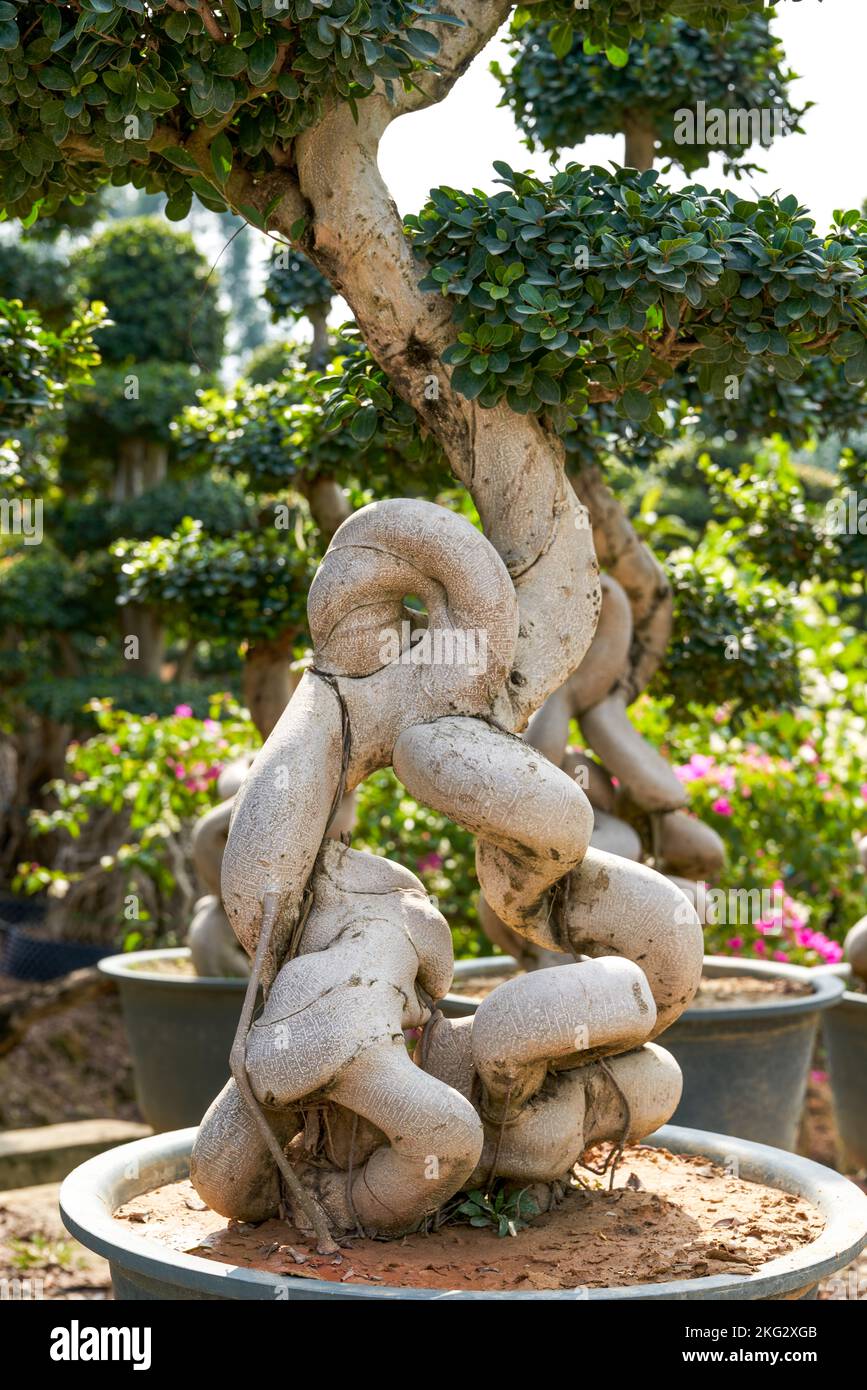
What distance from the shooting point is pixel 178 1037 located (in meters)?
4.30

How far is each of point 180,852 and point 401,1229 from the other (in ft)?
Answer: 11.7

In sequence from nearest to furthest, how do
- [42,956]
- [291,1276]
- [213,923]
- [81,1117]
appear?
1. [291,1276]
2. [213,923]
3. [81,1117]
4. [42,956]

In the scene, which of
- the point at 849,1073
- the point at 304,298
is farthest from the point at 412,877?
the point at 849,1073

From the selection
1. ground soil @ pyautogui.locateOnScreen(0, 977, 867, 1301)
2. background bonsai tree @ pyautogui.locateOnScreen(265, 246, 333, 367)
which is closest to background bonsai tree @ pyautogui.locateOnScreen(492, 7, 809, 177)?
background bonsai tree @ pyautogui.locateOnScreen(265, 246, 333, 367)

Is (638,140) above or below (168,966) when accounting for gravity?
above

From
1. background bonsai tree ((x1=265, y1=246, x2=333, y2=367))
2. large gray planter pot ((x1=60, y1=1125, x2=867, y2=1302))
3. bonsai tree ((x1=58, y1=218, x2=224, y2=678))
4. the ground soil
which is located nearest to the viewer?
large gray planter pot ((x1=60, y1=1125, x2=867, y2=1302))

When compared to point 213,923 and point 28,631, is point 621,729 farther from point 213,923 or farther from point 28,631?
point 28,631

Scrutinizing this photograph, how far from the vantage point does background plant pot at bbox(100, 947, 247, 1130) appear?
420cm

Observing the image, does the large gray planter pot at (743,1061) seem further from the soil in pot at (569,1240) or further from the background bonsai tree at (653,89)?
the background bonsai tree at (653,89)

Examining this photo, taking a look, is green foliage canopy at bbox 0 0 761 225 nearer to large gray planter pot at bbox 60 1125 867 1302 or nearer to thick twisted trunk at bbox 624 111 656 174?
large gray planter pot at bbox 60 1125 867 1302

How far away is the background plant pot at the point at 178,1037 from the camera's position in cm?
420

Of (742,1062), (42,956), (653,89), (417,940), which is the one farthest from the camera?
(42,956)

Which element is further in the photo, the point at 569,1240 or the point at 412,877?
the point at 412,877
